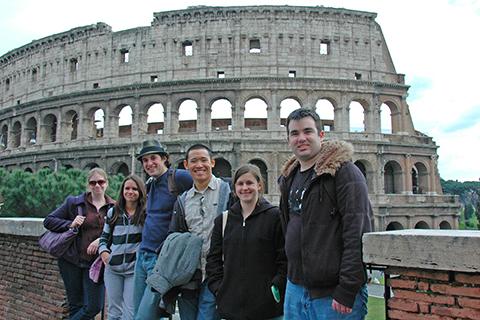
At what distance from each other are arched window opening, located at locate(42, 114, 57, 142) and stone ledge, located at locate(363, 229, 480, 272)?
32.2 metres

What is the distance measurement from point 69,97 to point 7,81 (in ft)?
30.3

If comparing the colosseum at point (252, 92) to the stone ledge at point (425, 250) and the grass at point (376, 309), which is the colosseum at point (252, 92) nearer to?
the grass at point (376, 309)

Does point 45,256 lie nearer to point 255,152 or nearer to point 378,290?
point 378,290

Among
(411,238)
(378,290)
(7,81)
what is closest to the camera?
(411,238)

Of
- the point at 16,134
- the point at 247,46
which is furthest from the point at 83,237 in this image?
the point at 16,134

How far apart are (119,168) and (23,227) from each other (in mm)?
23039

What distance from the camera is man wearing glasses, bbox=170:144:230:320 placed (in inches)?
150

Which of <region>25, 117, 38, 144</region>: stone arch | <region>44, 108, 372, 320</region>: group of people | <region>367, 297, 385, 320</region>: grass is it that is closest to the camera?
<region>44, 108, 372, 320</region>: group of people

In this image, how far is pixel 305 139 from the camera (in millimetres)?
3080

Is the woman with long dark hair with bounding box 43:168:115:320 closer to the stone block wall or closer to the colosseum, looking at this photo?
the stone block wall

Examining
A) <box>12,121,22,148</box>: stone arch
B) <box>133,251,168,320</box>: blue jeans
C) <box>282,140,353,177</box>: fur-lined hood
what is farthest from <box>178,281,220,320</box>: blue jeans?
<box>12,121,22,148</box>: stone arch

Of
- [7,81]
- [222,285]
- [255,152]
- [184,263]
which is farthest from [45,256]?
[7,81]

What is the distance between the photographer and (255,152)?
26.1 metres

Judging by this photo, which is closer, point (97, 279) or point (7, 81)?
point (97, 279)
